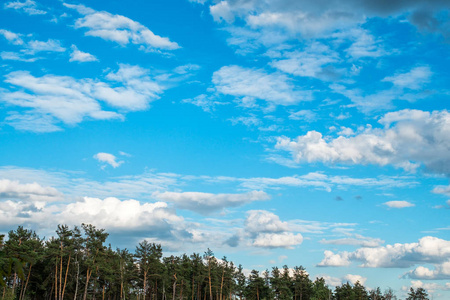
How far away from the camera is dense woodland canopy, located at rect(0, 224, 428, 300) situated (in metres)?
93.3

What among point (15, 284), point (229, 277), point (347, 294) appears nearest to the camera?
point (15, 284)

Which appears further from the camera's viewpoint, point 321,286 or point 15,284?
point 321,286

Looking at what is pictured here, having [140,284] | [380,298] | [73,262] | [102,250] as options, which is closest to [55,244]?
[73,262]

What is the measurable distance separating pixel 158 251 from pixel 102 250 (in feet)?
46.8

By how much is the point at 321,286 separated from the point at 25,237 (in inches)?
4306

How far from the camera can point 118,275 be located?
4099 inches

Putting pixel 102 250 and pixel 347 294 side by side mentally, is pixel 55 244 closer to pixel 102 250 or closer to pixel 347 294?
pixel 102 250

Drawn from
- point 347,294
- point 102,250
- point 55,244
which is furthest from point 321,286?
point 55,244

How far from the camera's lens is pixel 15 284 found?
89.0 m

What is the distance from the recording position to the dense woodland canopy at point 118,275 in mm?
93312

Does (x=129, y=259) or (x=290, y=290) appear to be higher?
(x=129, y=259)

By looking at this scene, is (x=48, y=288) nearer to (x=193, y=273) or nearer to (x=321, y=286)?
(x=193, y=273)

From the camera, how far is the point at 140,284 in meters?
105

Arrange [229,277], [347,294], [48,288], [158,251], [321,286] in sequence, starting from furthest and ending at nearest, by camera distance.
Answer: [321,286]
[347,294]
[229,277]
[158,251]
[48,288]
